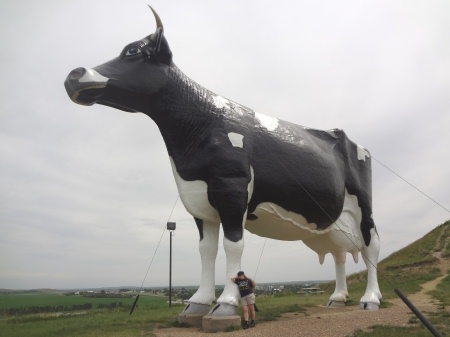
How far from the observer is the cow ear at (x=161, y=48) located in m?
7.11

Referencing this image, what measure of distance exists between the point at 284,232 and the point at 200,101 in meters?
2.95

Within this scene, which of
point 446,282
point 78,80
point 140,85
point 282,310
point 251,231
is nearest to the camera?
point 78,80

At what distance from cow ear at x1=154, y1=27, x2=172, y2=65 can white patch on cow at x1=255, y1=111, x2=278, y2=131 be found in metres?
1.93

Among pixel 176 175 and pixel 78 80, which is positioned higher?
pixel 78 80

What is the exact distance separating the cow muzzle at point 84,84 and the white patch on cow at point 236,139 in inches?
85.3

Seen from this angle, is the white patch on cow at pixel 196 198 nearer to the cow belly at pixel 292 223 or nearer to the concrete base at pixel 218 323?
the cow belly at pixel 292 223

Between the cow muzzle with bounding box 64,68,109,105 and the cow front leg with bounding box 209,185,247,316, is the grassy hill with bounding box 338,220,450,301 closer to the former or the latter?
the cow front leg with bounding box 209,185,247,316

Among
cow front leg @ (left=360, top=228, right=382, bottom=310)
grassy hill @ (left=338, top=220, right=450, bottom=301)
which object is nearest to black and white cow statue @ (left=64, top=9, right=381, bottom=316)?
cow front leg @ (left=360, top=228, right=382, bottom=310)

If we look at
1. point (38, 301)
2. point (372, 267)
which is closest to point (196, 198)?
point (38, 301)

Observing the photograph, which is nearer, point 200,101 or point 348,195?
point 200,101

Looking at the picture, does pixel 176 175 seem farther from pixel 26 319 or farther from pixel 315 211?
pixel 26 319

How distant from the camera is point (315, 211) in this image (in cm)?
809

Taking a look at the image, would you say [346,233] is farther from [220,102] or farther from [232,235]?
[220,102]

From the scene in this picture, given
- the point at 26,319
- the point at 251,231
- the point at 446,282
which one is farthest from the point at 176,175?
the point at 446,282
